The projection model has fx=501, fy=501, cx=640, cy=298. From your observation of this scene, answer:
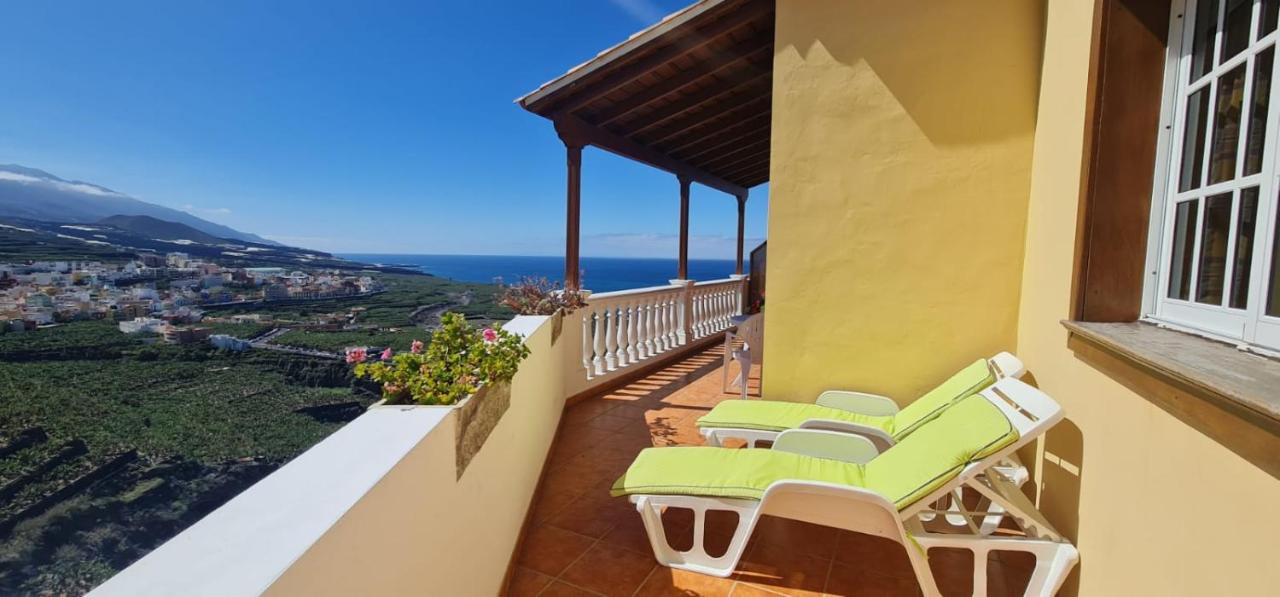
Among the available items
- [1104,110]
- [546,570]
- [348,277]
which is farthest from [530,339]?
[348,277]

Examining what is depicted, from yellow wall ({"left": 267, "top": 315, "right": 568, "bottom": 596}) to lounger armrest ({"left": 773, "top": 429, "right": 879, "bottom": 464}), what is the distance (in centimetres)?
150

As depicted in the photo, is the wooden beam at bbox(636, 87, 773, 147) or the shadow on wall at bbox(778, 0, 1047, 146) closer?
the shadow on wall at bbox(778, 0, 1047, 146)

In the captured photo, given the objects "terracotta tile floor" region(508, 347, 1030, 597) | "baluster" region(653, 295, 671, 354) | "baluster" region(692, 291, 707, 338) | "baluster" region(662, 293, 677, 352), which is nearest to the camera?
"terracotta tile floor" region(508, 347, 1030, 597)

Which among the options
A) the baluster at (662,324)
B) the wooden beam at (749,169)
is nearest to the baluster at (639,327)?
the baluster at (662,324)

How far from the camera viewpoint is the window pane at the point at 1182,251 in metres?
1.74

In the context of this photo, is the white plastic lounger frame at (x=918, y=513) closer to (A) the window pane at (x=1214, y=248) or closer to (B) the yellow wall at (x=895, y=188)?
(A) the window pane at (x=1214, y=248)

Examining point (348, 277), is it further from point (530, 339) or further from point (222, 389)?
point (530, 339)

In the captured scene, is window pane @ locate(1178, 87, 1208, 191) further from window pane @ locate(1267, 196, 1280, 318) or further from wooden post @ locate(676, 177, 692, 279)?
wooden post @ locate(676, 177, 692, 279)

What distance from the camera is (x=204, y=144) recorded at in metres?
23.2

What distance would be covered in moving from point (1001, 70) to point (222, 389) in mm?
8868

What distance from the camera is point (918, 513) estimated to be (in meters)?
2.29

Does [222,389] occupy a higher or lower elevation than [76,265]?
lower

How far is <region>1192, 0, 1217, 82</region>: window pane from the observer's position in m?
1.70

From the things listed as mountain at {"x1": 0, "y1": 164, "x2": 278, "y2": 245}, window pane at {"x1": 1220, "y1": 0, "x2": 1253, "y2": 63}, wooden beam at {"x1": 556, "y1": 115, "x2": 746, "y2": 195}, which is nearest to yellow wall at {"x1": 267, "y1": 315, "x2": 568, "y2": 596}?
window pane at {"x1": 1220, "y1": 0, "x2": 1253, "y2": 63}
